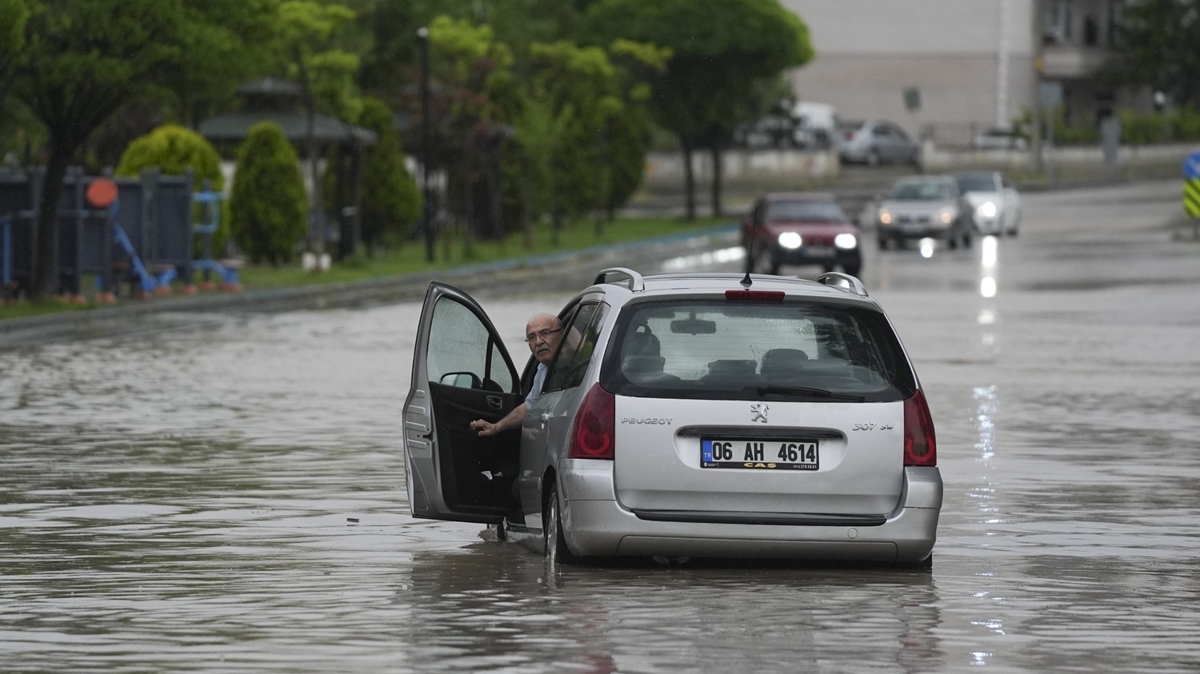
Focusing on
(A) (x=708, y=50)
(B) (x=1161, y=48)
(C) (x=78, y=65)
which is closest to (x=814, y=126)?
(B) (x=1161, y=48)

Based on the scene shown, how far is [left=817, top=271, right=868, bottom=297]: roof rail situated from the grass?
21.8m

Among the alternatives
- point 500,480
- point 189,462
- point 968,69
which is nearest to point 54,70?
point 189,462

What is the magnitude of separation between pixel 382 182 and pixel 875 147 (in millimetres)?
44136

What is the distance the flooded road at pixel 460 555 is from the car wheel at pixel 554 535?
85 millimetres

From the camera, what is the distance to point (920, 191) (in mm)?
56188

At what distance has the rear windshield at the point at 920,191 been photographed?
55.8 meters

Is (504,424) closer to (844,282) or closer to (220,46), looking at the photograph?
(844,282)

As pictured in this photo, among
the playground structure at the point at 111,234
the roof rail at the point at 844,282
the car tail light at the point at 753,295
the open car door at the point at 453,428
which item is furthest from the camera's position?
the playground structure at the point at 111,234

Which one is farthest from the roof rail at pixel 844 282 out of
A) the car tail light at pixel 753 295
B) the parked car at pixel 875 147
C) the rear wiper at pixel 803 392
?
the parked car at pixel 875 147

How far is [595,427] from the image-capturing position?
408 inches

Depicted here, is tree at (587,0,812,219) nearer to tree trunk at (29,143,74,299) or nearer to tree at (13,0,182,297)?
tree at (13,0,182,297)

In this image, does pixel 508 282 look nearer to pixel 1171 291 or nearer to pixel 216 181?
pixel 216 181

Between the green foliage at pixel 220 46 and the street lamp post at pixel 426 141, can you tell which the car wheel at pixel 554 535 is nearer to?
the green foliage at pixel 220 46

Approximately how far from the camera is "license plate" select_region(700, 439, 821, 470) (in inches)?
407
